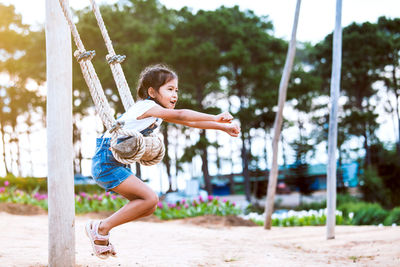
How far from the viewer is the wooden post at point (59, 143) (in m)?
3.79

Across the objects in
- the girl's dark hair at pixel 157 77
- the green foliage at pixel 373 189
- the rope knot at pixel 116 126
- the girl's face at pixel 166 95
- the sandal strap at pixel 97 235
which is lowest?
the green foliage at pixel 373 189

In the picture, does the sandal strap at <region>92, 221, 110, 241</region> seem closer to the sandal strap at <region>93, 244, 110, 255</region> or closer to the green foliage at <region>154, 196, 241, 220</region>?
the sandal strap at <region>93, 244, 110, 255</region>

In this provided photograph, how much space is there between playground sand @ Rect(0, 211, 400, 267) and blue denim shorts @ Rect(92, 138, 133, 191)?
5.18ft

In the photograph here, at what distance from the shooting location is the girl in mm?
3016

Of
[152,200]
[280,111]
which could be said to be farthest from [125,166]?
[280,111]

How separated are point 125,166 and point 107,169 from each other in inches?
7.8

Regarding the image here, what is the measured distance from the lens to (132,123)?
3131 mm

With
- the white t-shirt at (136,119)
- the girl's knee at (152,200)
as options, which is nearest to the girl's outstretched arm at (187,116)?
the white t-shirt at (136,119)

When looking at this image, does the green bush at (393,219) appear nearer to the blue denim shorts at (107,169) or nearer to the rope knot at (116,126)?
the blue denim shorts at (107,169)

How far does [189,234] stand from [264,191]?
554 inches

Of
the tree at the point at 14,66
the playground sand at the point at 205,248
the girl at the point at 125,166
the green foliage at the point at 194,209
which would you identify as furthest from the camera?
the tree at the point at 14,66

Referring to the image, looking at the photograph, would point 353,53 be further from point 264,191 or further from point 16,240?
Answer: point 16,240

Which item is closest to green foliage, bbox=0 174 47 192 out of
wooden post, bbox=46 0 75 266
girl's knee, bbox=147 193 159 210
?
wooden post, bbox=46 0 75 266

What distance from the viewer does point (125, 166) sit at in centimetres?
331
